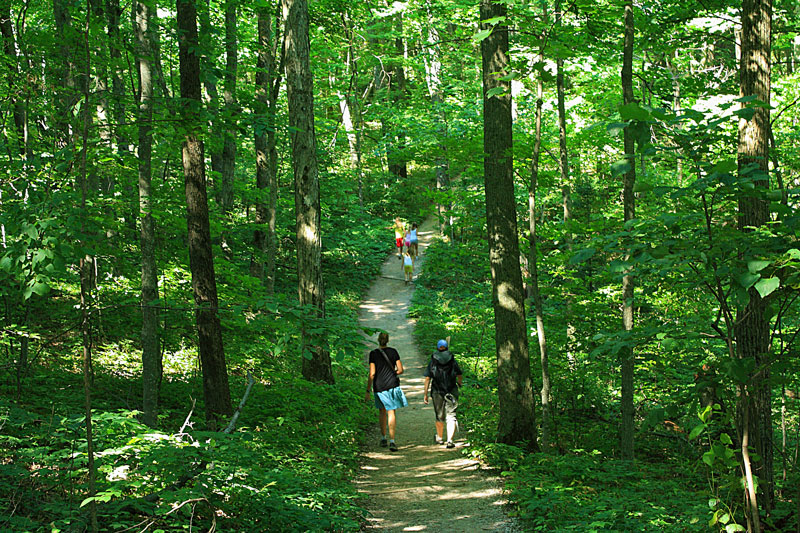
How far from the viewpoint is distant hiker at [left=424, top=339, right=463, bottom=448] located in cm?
906

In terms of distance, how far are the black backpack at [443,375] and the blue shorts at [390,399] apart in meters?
0.62

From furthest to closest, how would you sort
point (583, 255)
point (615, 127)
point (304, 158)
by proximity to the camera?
point (304, 158), point (583, 255), point (615, 127)

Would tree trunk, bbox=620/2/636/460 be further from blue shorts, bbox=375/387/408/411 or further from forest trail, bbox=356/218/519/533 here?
blue shorts, bbox=375/387/408/411

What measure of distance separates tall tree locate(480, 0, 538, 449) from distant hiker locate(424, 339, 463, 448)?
956 millimetres

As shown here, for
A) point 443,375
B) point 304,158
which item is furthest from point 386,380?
point 304,158

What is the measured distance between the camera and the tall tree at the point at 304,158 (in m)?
10.5

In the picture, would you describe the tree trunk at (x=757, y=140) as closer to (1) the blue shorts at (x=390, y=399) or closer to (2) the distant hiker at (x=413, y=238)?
(1) the blue shorts at (x=390, y=399)

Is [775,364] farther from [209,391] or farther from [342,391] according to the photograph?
[342,391]

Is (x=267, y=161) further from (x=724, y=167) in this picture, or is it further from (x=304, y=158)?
(x=724, y=167)

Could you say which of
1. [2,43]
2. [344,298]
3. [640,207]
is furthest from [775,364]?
[344,298]

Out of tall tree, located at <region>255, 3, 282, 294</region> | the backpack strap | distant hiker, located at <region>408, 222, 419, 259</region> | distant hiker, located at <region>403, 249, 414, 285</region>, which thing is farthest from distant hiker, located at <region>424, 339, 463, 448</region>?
distant hiker, located at <region>408, 222, 419, 259</region>

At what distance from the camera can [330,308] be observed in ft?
54.1

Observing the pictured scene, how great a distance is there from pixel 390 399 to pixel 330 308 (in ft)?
25.5

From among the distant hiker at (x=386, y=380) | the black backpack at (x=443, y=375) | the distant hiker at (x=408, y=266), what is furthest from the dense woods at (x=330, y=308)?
the distant hiker at (x=408, y=266)
